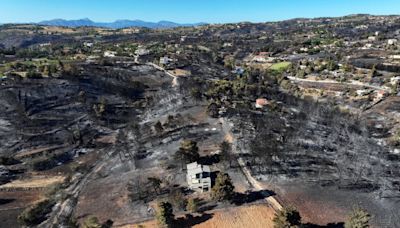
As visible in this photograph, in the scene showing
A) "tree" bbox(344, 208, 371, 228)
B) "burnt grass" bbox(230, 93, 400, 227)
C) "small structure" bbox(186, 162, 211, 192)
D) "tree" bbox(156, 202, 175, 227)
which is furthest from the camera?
"small structure" bbox(186, 162, 211, 192)

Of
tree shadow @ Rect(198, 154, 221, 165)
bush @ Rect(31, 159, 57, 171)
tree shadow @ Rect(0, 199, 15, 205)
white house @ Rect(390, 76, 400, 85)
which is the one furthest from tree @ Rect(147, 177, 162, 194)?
white house @ Rect(390, 76, 400, 85)

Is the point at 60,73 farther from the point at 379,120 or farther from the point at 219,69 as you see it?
the point at 379,120

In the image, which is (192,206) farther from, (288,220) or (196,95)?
(196,95)

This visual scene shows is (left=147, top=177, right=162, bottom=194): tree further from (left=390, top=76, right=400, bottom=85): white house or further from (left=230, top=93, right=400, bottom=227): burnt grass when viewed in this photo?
(left=390, top=76, right=400, bottom=85): white house

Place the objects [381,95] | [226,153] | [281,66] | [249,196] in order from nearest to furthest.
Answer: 1. [249,196]
2. [226,153]
3. [381,95]
4. [281,66]

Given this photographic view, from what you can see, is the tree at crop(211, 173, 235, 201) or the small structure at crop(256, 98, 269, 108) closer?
the tree at crop(211, 173, 235, 201)

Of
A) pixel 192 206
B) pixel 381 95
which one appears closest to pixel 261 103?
pixel 381 95

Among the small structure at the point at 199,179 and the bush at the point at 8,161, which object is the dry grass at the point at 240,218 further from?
the bush at the point at 8,161
